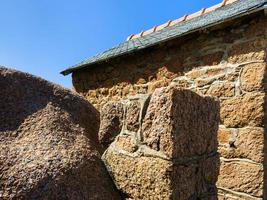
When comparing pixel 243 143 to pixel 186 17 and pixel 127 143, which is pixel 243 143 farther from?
pixel 186 17

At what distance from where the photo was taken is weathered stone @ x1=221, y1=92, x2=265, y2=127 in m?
3.21

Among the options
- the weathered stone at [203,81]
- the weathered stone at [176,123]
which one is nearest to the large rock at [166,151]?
the weathered stone at [176,123]

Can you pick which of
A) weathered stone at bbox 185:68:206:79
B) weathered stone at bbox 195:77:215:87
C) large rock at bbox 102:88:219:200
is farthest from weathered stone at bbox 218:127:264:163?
large rock at bbox 102:88:219:200

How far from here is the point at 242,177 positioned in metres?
3.27

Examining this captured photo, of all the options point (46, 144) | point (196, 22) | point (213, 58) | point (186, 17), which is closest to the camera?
point (46, 144)

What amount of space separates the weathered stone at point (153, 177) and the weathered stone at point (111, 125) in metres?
0.06

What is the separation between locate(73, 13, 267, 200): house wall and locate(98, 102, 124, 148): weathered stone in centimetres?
227

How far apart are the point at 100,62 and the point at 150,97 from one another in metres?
4.05

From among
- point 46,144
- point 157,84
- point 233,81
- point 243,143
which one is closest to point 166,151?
point 46,144

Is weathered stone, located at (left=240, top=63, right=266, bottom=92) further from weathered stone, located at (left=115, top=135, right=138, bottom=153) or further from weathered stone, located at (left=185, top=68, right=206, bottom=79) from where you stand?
weathered stone, located at (left=115, top=135, right=138, bottom=153)

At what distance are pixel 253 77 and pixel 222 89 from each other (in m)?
0.39

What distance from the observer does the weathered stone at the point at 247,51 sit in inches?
129

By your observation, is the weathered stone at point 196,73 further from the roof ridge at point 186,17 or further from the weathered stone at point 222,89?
the roof ridge at point 186,17

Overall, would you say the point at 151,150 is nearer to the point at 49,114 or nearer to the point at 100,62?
the point at 49,114
